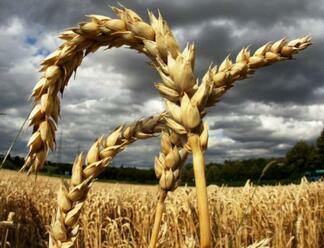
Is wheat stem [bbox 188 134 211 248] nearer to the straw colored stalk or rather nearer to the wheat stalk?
the wheat stalk

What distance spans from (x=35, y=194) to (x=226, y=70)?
25.6 feet

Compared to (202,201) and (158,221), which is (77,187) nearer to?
(158,221)

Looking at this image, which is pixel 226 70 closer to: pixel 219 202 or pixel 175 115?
pixel 175 115

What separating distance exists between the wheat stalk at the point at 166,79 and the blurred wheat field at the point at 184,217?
173 inches

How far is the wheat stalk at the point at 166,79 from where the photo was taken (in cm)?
76

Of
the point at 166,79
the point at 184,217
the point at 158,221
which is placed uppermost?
the point at 166,79

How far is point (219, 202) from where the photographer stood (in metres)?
6.21

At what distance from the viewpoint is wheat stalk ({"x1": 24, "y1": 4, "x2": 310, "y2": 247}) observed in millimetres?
757

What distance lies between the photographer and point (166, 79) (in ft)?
2.56

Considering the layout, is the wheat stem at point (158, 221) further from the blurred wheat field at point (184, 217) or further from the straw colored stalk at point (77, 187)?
the blurred wheat field at point (184, 217)

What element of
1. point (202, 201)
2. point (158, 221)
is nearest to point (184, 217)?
point (158, 221)

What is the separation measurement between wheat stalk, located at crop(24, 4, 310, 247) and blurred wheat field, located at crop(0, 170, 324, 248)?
4.40 metres

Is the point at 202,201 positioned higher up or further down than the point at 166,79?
further down

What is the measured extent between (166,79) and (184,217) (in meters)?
5.30
